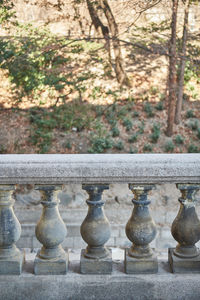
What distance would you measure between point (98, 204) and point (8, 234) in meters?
0.55

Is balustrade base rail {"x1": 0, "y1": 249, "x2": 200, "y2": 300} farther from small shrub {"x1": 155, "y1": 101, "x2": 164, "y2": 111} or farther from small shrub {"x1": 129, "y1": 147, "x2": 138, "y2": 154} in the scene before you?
small shrub {"x1": 155, "y1": 101, "x2": 164, "y2": 111}

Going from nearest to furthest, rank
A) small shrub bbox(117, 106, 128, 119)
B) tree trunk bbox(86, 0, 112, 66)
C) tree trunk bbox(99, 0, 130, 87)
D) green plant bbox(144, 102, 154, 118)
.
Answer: tree trunk bbox(86, 0, 112, 66) → tree trunk bbox(99, 0, 130, 87) → small shrub bbox(117, 106, 128, 119) → green plant bbox(144, 102, 154, 118)

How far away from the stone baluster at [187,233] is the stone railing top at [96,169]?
0.18m

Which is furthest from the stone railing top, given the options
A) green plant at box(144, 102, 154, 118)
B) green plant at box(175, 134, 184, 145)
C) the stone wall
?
green plant at box(144, 102, 154, 118)

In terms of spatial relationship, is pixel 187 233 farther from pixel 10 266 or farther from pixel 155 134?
pixel 155 134

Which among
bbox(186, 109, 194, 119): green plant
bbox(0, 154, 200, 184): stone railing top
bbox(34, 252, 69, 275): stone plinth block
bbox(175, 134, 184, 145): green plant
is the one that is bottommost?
bbox(34, 252, 69, 275): stone plinth block

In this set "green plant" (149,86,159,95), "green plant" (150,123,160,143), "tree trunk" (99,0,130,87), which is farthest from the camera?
"green plant" (149,86,159,95)

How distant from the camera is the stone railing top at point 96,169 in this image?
7.02 feet

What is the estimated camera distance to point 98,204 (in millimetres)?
2285

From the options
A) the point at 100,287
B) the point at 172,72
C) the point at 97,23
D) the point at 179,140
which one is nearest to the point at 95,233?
the point at 100,287

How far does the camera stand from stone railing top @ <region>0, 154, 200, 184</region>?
214cm

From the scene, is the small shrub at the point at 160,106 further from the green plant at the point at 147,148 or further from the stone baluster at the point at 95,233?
the stone baluster at the point at 95,233

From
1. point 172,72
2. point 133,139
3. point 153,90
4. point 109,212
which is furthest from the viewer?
point 153,90

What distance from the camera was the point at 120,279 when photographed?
2262 mm
